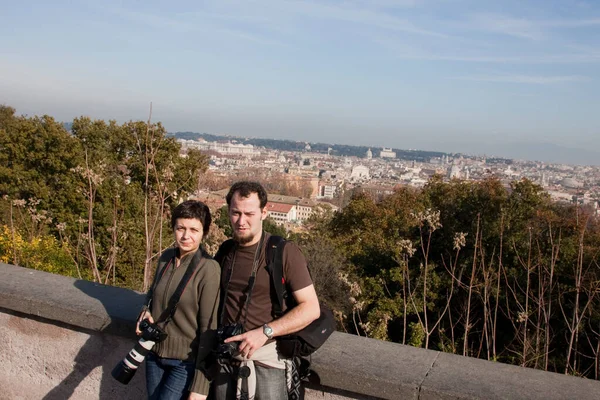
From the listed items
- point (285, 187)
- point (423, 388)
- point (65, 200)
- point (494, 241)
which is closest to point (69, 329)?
point (423, 388)

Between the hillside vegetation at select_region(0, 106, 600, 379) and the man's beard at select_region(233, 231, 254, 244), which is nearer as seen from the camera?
the man's beard at select_region(233, 231, 254, 244)

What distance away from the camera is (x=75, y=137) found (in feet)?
73.2

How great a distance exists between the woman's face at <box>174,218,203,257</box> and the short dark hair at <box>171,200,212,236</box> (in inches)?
0.6

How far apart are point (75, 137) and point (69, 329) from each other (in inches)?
853

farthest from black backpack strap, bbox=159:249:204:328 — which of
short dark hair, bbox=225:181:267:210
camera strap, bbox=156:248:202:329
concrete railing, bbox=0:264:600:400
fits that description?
concrete railing, bbox=0:264:600:400

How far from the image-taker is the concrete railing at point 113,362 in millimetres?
1837

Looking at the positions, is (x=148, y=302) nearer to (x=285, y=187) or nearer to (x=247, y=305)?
(x=247, y=305)

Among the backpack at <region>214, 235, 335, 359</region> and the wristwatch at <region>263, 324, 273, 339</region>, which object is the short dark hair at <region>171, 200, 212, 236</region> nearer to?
the backpack at <region>214, 235, 335, 359</region>

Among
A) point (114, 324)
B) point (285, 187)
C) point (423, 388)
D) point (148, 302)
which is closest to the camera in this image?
point (423, 388)

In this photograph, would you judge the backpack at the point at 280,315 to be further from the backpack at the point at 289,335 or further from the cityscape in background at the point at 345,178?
the cityscape in background at the point at 345,178

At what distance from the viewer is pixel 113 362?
7.74 feet

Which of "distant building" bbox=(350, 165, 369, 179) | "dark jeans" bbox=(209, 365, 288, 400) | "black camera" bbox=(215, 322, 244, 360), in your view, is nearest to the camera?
"black camera" bbox=(215, 322, 244, 360)

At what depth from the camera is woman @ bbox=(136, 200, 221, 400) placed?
1.91 metres

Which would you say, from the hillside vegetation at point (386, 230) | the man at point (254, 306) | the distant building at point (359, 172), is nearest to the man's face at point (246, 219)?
the man at point (254, 306)
